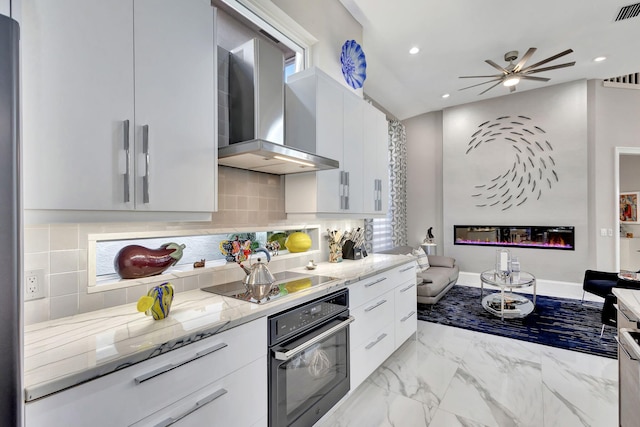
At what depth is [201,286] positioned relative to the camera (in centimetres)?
188

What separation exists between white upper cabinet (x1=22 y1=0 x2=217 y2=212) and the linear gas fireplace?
555cm

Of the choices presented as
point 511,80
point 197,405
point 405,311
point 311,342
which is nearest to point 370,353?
point 405,311

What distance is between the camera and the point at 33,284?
1253 millimetres

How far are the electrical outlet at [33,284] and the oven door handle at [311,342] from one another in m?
1.07

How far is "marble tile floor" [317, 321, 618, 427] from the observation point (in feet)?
6.54

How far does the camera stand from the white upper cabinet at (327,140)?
2383 mm

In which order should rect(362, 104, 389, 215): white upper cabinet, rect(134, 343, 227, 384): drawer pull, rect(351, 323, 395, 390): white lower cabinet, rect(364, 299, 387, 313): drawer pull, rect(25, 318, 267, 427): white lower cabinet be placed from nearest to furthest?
1. rect(25, 318, 267, 427): white lower cabinet
2. rect(134, 343, 227, 384): drawer pull
3. rect(351, 323, 395, 390): white lower cabinet
4. rect(364, 299, 387, 313): drawer pull
5. rect(362, 104, 389, 215): white upper cabinet

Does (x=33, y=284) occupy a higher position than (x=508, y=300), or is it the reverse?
(x=33, y=284)

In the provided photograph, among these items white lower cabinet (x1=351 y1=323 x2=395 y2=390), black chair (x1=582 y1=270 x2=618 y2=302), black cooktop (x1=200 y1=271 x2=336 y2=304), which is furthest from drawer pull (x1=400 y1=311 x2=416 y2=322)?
black chair (x1=582 y1=270 x2=618 y2=302)

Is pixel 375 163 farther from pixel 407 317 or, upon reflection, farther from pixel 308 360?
pixel 308 360

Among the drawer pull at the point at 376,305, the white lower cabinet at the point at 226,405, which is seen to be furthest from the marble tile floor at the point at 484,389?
the white lower cabinet at the point at 226,405

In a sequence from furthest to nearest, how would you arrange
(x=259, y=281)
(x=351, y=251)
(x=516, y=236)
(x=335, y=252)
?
(x=516, y=236)
(x=351, y=251)
(x=335, y=252)
(x=259, y=281)

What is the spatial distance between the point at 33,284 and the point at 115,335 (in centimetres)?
47

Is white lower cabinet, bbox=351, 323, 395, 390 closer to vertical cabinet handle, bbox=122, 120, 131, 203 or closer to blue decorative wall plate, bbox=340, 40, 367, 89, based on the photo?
vertical cabinet handle, bbox=122, 120, 131, 203
